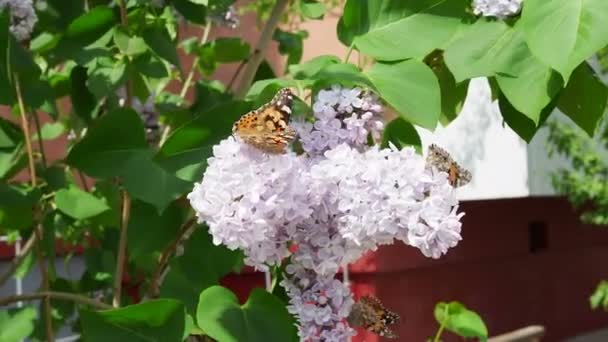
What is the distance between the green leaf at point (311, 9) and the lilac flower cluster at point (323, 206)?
4.43 ft

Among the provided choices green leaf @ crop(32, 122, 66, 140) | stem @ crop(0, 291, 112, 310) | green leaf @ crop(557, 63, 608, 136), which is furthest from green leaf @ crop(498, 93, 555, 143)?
green leaf @ crop(32, 122, 66, 140)

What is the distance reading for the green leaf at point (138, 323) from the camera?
91 centimetres

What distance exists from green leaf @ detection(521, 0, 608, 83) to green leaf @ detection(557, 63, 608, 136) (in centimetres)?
17

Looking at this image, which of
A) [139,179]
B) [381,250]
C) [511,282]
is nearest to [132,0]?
[139,179]

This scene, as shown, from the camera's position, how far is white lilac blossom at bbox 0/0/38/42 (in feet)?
5.24

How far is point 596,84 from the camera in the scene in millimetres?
1123

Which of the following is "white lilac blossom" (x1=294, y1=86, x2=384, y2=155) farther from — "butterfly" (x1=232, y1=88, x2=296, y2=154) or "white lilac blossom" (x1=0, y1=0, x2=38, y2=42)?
"white lilac blossom" (x1=0, y1=0, x2=38, y2=42)

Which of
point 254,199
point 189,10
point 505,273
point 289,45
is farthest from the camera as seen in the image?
point 505,273

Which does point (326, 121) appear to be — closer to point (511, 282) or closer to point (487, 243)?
point (487, 243)

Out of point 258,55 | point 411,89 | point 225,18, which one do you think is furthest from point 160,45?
point 411,89

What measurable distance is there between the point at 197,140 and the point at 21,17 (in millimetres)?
761

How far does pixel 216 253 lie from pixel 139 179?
0.15 m

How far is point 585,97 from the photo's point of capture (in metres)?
1.13

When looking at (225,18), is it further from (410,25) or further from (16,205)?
(410,25)
